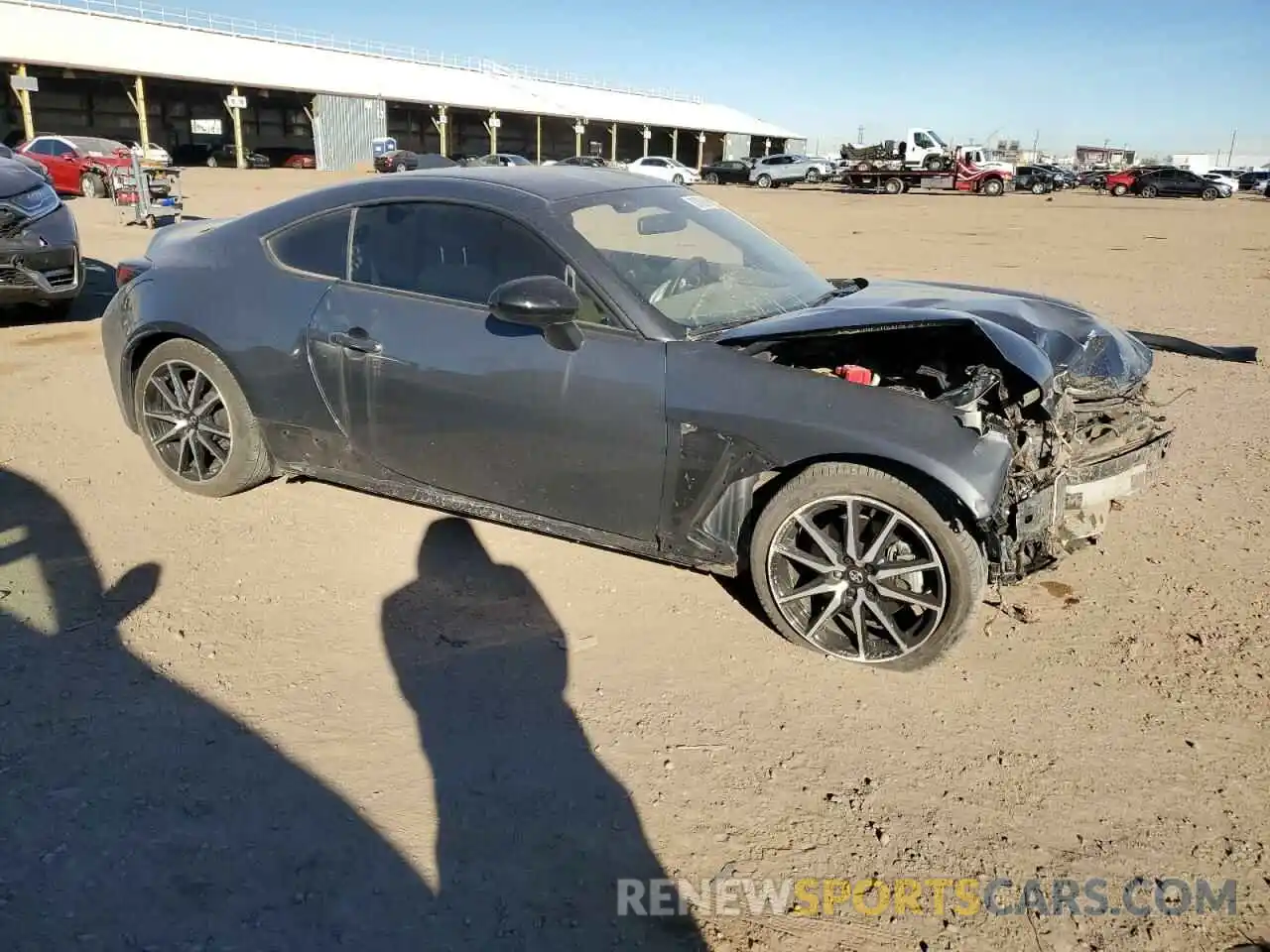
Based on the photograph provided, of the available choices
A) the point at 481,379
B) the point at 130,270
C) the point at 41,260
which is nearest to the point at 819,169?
the point at 41,260

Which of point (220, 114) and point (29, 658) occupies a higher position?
point (220, 114)

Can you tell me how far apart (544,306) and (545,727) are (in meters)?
1.45

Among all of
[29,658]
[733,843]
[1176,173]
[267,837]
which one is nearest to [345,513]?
[29,658]

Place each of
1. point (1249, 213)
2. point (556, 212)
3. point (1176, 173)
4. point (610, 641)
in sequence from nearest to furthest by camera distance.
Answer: point (610, 641) → point (556, 212) → point (1249, 213) → point (1176, 173)

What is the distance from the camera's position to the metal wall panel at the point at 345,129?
47125mm

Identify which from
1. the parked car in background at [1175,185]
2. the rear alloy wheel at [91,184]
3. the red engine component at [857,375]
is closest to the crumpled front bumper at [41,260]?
the red engine component at [857,375]

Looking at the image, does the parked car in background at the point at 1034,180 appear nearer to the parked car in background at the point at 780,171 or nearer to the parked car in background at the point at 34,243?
the parked car in background at the point at 780,171

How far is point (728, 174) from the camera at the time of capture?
4725 cm

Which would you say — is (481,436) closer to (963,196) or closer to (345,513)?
(345,513)

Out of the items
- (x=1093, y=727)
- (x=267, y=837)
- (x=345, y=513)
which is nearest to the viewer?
(x=267, y=837)

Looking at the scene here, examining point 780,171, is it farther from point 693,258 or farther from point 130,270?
point 693,258

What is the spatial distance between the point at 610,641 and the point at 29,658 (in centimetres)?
202

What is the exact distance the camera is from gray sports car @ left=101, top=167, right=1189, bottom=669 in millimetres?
3094

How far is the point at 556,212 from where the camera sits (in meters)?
3.61
